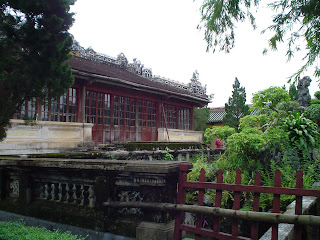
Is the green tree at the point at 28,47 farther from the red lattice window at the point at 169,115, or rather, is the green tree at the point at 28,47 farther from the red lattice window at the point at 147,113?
the red lattice window at the point at 169,115

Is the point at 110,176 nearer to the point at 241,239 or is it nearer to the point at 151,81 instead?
the point at 241,239

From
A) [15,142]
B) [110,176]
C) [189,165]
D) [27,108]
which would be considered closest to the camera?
[189,165]

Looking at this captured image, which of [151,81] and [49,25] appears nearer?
[49,25]

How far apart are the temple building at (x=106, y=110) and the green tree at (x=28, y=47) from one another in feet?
13.5

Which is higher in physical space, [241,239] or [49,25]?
[49,25]

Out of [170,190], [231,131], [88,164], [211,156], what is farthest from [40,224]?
[211,156]

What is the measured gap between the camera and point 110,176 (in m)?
3.65

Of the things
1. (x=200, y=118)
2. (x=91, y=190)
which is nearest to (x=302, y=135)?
(x=91, y=190)

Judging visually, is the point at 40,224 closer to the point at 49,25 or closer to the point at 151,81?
the point at 49,25

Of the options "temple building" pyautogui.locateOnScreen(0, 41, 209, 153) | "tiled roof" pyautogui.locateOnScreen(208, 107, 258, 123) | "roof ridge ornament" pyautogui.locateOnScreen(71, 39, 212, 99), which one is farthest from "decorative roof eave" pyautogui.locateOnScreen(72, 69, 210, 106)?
"tiled roof" pyautogui.locateOnScreen(208, 107, 258, 123)

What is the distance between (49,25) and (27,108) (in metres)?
7.30

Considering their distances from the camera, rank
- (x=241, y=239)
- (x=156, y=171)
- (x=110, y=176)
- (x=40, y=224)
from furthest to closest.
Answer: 1. (x=40, y=224)
2. (x=110, y=176)
3. (x=156, y=171)
4. (x=241, y=239)

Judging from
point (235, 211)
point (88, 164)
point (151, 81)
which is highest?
point (151, 81)

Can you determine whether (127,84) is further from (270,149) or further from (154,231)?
(154,231)
